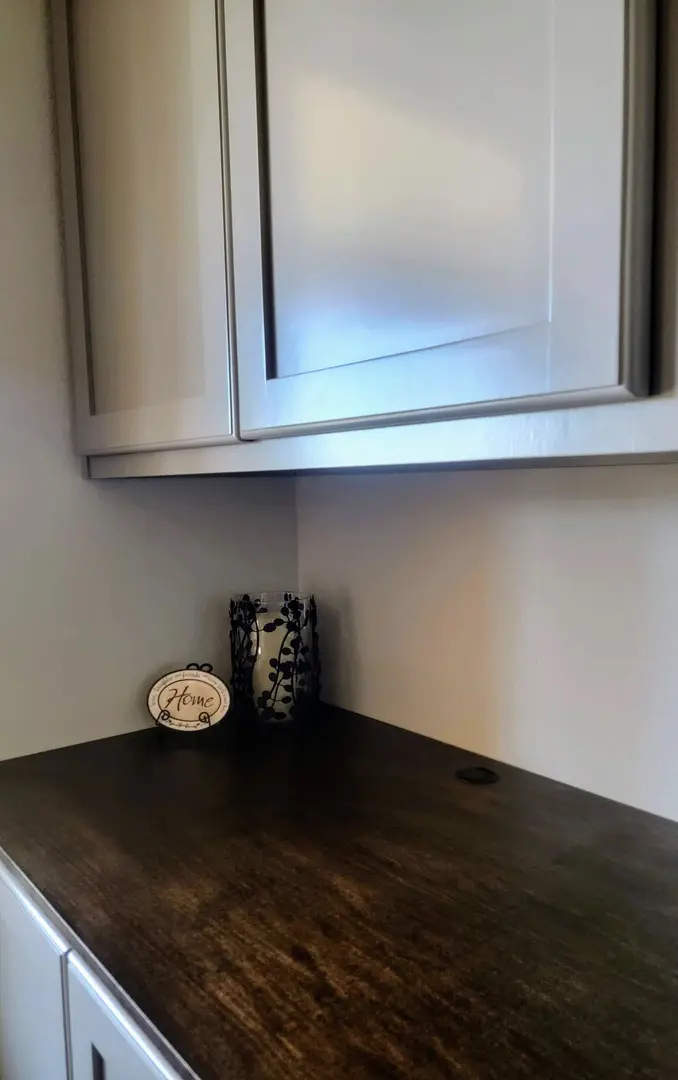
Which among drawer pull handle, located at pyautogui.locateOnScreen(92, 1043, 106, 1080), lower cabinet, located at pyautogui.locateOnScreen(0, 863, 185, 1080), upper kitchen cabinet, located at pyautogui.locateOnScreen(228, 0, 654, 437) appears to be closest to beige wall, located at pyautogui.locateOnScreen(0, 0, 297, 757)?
lower cabinet, located at pyautogui.locateOnScreen(0, 863, 185, 1080)

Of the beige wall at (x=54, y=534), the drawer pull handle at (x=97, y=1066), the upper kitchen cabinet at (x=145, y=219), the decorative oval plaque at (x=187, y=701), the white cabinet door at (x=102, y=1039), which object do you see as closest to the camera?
the white cabinet door at (x=102, y=1039)

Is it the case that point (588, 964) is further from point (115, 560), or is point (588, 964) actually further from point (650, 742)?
point (115, 560)

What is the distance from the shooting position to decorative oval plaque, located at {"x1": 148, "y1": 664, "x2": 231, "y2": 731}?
146 cm

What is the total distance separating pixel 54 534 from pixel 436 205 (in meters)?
0.91

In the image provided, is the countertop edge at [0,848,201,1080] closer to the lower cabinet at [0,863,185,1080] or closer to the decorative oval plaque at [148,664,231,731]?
the lower cabinet at [0,863,185,1080]

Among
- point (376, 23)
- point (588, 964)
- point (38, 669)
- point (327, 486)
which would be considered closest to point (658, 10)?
point (376, 23)

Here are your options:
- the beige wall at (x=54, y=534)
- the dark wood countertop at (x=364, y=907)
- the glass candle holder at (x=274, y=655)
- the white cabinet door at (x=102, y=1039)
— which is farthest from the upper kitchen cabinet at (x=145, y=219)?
the white cabinet door at (x=102, y=1039)

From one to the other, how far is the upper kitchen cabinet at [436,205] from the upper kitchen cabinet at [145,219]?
0.06 metres

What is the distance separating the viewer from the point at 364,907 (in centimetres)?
88

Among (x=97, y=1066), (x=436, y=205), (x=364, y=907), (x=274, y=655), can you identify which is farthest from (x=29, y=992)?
(x=436, y=205)

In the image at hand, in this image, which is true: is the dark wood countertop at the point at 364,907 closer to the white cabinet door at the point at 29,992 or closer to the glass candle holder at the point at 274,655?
the white cabinet door at the point at 29,992

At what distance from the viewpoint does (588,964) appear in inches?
30.5

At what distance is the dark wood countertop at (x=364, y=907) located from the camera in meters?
0.67

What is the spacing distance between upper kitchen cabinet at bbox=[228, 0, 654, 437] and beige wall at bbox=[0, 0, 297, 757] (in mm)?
522
